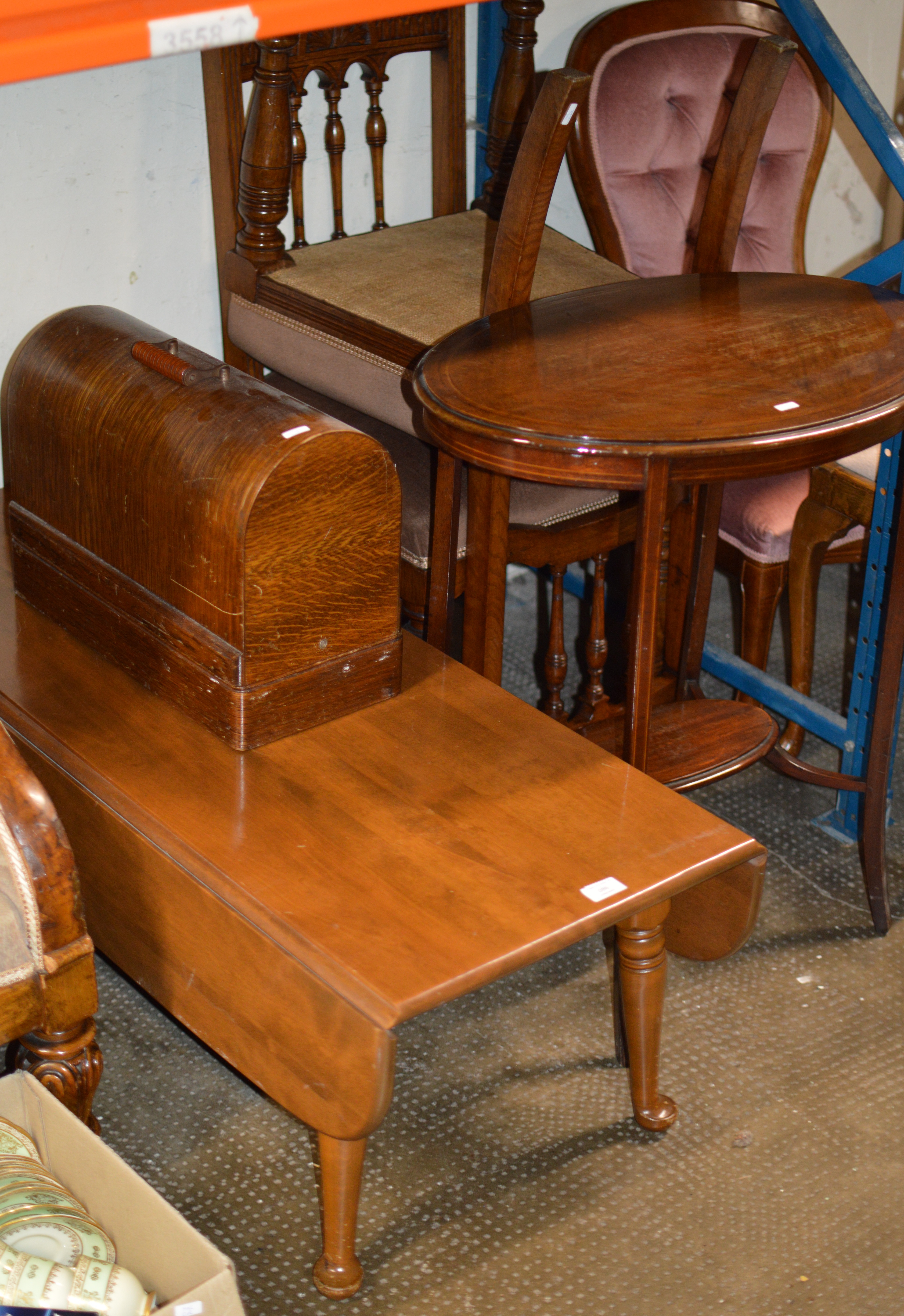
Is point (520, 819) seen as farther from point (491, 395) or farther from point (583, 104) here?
point (583, 104)

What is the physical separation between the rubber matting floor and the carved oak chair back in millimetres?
313

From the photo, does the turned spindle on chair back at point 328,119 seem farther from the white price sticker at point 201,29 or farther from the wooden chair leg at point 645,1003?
the white price sticker at point 201,29

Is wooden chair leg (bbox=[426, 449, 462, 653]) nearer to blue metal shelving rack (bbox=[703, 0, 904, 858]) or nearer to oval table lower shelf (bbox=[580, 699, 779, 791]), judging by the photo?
oval table lower shelf (bbox=[580, 699, 779, 791])

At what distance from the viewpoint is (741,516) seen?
7.97 ft

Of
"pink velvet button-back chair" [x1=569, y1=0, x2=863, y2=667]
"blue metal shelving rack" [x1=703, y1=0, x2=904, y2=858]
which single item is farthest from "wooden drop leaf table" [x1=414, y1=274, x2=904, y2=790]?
"pink velvet button-back chair" [x1=569, y1=0, x2=863, y2=667]

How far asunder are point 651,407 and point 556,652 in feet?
2.59

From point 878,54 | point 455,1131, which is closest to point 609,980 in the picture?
point 455,1131

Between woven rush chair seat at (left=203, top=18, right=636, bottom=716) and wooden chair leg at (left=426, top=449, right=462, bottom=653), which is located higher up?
woven rush chair seat at (left=203, top=18, right=636, bottom=716)

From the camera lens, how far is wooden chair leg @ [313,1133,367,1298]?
4.90 ft

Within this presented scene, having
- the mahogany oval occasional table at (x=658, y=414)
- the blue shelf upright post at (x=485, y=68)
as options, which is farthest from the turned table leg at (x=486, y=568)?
the blue shelf upright post at (x=485, y=68)

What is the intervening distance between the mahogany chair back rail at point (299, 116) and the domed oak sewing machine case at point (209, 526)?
1.51 feet

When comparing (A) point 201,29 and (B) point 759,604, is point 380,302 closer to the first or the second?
(B) point 759,604

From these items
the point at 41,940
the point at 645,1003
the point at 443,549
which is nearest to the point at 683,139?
the point at 443,549

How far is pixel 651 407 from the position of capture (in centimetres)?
159
